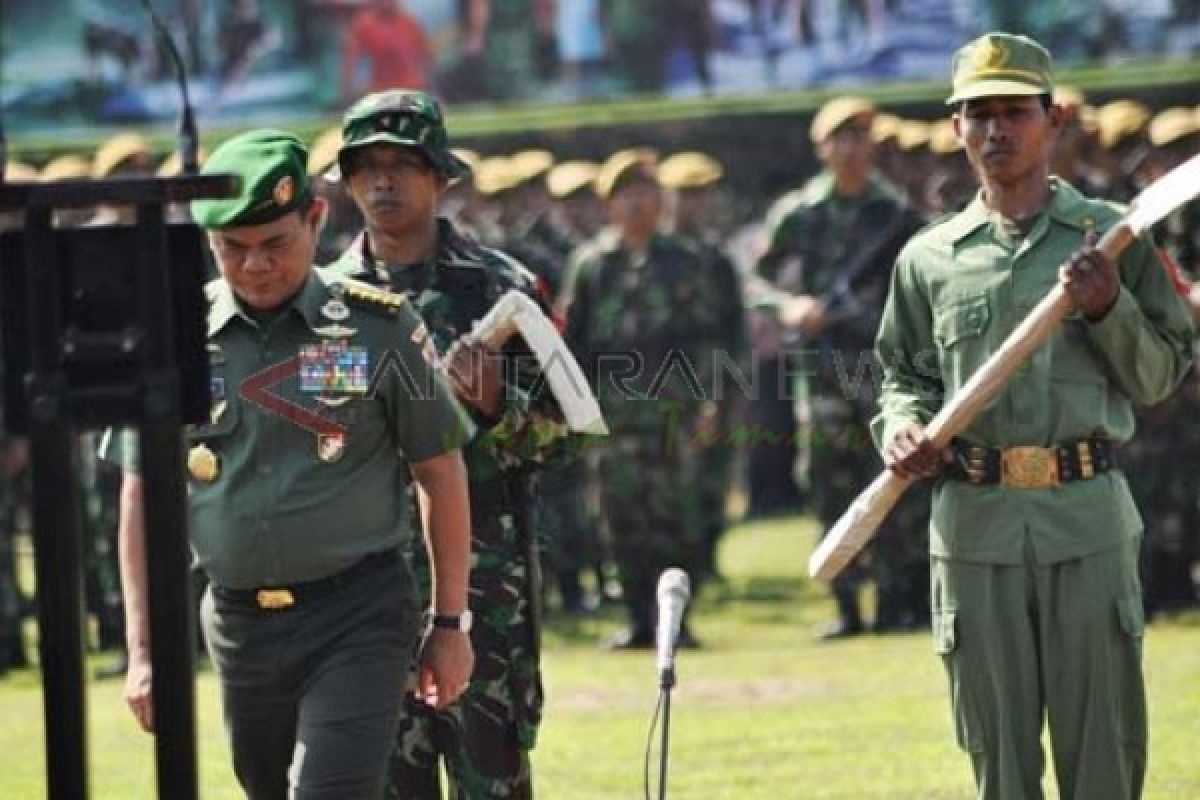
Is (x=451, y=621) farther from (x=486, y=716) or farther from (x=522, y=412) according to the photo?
(x=522, y=412)

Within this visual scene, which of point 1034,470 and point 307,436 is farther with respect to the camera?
point 1034,470

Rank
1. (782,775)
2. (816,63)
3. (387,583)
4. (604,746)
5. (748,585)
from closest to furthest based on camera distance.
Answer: (387,583)
(782,775)
(604,746)
(748,585)
(816,63)

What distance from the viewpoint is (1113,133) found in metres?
17.1

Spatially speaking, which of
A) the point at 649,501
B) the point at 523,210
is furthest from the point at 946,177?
the point at 523,210

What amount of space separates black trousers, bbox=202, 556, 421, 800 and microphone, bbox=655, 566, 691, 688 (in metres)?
0.65

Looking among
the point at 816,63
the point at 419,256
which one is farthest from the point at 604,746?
the point at 816,63

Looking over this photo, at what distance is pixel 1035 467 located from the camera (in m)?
8.63

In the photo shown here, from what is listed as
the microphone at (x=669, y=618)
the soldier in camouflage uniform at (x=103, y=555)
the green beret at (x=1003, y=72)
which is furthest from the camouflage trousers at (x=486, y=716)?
the soldier in camouflage uniform at (x=103, y=555)

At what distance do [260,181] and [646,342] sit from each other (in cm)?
997

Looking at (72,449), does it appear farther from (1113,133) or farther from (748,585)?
(748,585)

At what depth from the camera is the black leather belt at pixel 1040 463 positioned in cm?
862

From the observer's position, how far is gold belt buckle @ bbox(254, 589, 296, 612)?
8102 millimetres

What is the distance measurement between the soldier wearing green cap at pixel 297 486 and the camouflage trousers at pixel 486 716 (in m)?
1.01

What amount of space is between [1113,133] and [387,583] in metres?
9.60
